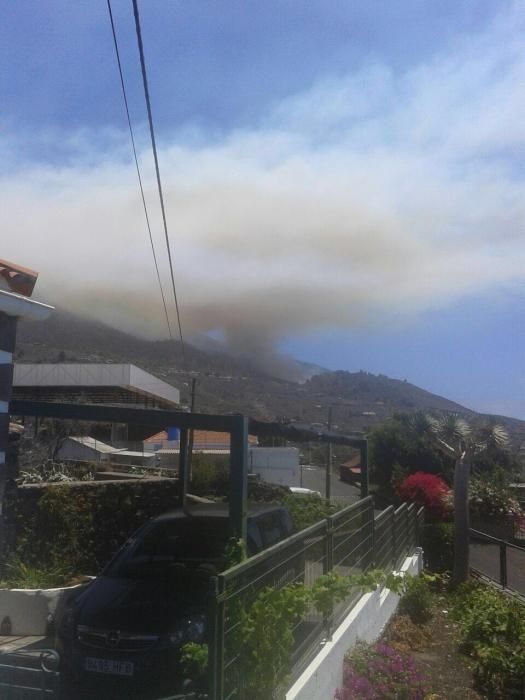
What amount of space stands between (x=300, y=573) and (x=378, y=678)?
1604 millimetres

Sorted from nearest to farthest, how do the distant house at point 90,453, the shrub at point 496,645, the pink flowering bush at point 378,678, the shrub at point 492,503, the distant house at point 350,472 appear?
the pink flowering bush at point 378,678 → the shrub at point 496,645 → the shrub at point 492,503 → the distant house at point 90,453 → the distant house at point 350,472

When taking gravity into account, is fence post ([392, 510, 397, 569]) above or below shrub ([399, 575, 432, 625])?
above

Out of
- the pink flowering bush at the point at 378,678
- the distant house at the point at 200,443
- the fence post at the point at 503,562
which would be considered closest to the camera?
the pink flowering bush at the point at 378,678

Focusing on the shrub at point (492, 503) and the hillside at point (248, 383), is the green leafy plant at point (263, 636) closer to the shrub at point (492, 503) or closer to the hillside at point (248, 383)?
the shrub at point (492, 503)

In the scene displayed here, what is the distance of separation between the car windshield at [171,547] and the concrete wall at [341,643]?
142cm

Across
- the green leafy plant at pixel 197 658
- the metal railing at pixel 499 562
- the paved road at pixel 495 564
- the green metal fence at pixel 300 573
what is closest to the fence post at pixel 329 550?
the green metal fence at pixel 300 573

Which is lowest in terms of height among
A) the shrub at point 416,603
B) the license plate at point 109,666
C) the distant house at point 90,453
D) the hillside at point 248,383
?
the shrub at point 416,603

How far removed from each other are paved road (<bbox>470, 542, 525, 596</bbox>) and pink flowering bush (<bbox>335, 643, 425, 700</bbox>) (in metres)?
7.12

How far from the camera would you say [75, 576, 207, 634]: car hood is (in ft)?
19.6

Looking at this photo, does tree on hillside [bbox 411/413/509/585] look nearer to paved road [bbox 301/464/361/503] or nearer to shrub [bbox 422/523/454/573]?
shrub [bbox 422/523/454/573]

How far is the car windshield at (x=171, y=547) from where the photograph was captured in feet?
24.1

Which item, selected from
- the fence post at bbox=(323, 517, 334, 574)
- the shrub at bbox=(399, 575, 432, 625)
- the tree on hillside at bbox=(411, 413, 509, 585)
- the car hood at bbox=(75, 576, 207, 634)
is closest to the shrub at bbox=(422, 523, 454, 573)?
the tree on hillside at bbox=(411, 413, 509, 585)

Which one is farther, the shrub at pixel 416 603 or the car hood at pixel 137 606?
the shrub at pixel 416 603

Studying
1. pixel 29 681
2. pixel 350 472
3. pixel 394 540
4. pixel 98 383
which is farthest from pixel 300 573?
pixel 350 472
